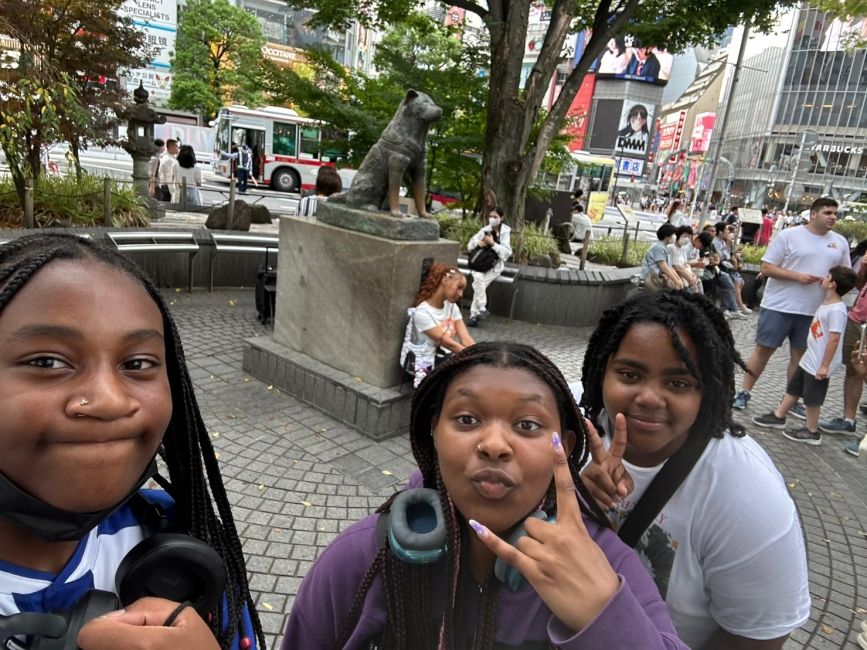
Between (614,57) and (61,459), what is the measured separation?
2710 inches

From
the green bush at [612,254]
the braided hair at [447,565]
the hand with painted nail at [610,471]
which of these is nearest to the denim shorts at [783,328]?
the hand with painted nail at [610,471]

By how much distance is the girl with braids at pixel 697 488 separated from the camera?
55.7 inches

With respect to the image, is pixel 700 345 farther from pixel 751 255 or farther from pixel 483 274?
pixel 751 255

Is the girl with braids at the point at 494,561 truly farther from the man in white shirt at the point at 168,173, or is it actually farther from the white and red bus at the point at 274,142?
the white and red bus at the point at 274,142

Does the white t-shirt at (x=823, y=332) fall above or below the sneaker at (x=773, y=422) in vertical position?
above

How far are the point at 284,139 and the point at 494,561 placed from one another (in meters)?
23.9

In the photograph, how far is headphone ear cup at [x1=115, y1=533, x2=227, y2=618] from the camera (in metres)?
0.96

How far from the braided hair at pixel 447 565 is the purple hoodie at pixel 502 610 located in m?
0.02

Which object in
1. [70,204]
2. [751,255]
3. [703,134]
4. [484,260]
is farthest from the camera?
[703,134]

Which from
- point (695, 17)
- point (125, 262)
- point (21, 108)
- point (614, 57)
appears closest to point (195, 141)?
point (21, 108)

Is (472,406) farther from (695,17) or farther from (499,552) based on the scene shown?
(695,17)

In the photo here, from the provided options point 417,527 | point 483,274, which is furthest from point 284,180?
point 417,527

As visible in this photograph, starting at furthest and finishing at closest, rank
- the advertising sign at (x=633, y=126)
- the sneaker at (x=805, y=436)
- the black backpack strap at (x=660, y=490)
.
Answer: the advertising sign at (x=633, y=126)
the sneaker at (x=805, y=436)
the black backpack strap at (x=660, y=490)

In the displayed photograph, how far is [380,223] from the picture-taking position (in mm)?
4824
